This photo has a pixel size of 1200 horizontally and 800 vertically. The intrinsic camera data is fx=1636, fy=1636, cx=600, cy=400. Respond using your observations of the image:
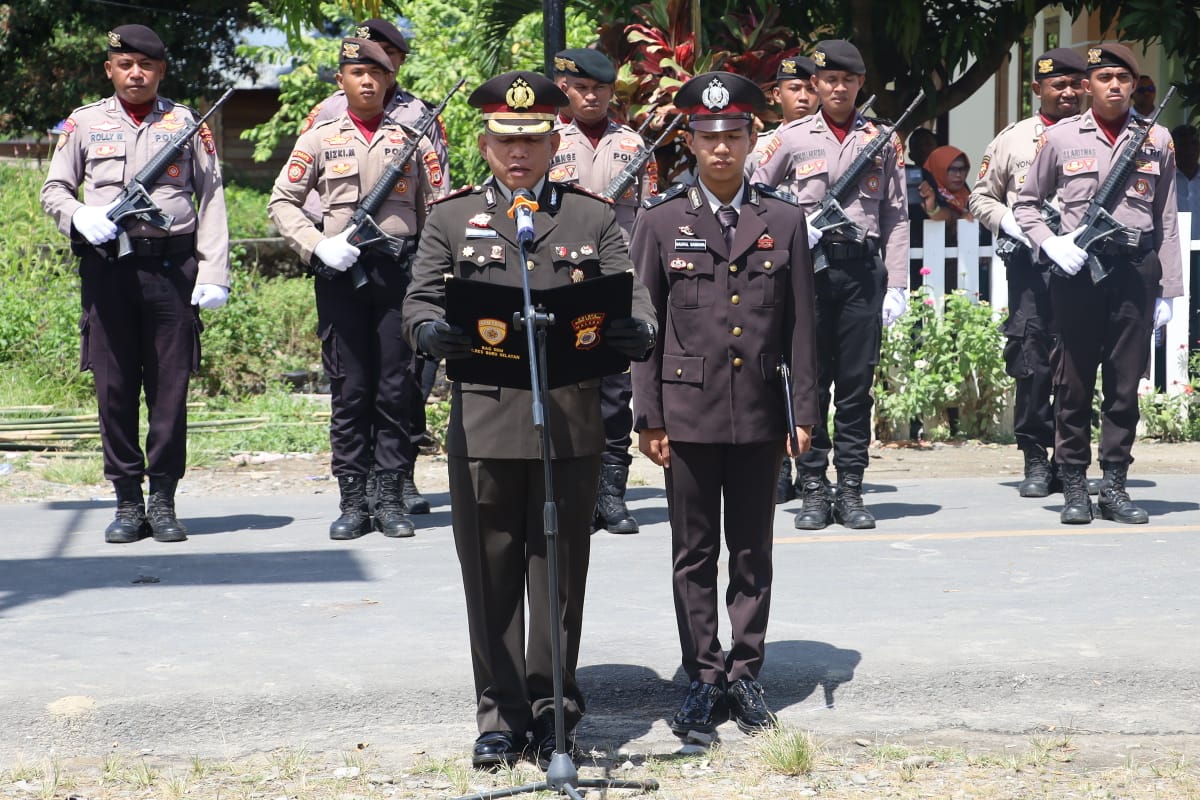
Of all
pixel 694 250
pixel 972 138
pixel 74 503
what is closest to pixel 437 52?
pixel 972 138

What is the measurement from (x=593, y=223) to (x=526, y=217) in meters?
0.40

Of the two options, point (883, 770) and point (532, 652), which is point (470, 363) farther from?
point (883, 770)

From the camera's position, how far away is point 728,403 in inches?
190

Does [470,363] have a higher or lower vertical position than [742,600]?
higher

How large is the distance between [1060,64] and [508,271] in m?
5.08

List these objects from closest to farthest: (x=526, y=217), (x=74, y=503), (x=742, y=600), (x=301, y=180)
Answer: (x=526, y=217), (x=742, y=600), (x=301, y=180), (x=74, y=503)

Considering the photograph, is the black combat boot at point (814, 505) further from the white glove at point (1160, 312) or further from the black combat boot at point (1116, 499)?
the white glove at point (1160, 312)

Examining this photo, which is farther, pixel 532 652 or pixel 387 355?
pixel 387 355

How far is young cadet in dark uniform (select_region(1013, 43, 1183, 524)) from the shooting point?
24.6 feet

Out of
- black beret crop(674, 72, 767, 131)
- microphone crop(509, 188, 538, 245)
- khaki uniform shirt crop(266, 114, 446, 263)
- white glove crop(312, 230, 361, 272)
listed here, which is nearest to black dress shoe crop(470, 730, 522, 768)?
microphone crop(509, 188, 538, 245)

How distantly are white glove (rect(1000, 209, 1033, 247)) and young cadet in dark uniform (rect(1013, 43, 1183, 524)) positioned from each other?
246 mm

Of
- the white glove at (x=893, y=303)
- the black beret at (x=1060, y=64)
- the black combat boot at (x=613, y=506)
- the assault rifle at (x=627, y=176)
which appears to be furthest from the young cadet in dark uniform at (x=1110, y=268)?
the black combat boot at (x=613, y=506)

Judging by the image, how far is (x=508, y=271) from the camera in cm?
443

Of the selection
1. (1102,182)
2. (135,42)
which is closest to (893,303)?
(1102,182)
